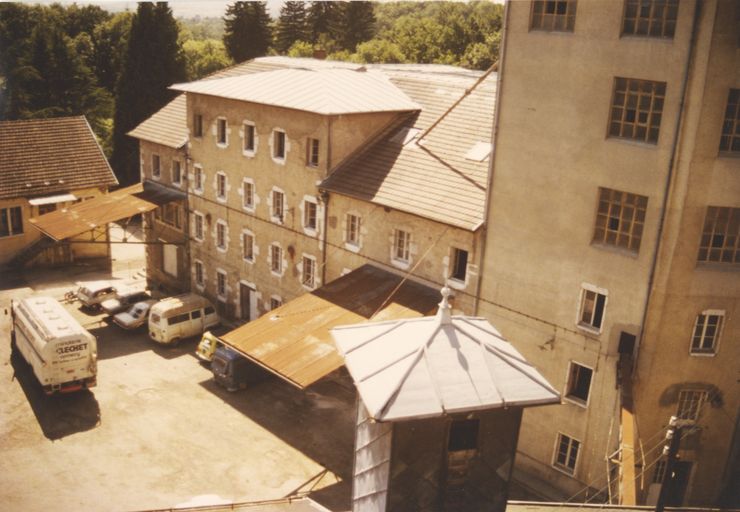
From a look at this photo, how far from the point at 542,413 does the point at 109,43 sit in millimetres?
72602

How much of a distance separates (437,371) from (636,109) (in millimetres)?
16236

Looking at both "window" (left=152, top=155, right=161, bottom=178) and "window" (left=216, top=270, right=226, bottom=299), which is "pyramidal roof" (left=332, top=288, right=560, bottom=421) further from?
"window" (left=152, top=155, right=161, bottom=178)

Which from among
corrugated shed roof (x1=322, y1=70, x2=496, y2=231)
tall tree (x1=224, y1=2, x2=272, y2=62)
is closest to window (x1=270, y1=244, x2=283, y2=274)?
corrugated shed roof (x1=322, y1=70, x2=496, y2=231)

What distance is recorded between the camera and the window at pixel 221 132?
3912cm

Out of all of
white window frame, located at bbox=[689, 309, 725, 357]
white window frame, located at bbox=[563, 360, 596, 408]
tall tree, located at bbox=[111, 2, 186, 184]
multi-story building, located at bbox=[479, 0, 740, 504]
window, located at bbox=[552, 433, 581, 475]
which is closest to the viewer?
multi-story building, located at bbox=[479, 0, 740, 504]

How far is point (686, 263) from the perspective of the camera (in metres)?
23.0

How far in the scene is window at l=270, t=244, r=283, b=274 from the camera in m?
37.1

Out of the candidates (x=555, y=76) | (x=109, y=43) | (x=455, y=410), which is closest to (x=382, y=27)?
(x=109, y=43)

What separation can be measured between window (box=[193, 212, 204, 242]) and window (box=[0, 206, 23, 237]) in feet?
49.3

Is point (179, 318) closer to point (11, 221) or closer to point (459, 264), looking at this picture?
point (459, 264)

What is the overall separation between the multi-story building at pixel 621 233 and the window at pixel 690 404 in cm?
6

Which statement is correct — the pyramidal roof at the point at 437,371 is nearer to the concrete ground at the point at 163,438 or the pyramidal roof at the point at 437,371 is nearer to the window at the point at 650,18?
the concrete ground at the point at 163,438

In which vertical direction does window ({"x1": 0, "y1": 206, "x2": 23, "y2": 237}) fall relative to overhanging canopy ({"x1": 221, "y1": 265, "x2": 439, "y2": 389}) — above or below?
below

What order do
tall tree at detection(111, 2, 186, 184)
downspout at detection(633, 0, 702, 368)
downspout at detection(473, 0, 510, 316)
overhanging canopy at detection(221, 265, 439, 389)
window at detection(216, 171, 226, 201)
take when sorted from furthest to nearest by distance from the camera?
tall tree at detection(111, 2, 186, 184), window at detection(216, 171, 226, 201), overhanging canopy at detection(221, 265, 439, 389), downspout at detection(473, 0, 510, 316), downspout at detection(633, 0, 702, 368)
